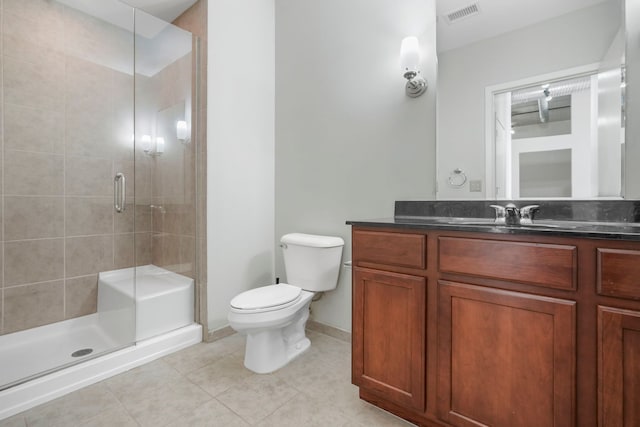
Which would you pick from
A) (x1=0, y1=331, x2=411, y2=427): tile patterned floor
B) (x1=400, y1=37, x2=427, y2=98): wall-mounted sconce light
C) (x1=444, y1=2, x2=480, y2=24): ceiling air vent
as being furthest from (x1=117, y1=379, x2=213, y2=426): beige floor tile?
(x1=444, y1=2, x2=480, y2=24): ceiling air vent

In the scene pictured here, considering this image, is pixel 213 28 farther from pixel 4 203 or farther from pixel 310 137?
pixel 4 203

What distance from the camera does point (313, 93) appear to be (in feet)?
7.47

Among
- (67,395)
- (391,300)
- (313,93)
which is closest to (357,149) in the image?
(313,93)

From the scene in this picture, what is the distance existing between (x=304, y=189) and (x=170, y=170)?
1045mm

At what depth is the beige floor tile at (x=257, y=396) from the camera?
4.61 ft

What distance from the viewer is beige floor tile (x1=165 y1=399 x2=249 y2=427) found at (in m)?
1.32

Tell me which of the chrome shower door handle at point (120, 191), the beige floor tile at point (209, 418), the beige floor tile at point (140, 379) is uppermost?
the chrome shower door handle at point (120, 191)

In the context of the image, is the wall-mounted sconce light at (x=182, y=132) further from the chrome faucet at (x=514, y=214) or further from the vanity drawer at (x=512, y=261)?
the chrome faucet at (x=514, y=214)

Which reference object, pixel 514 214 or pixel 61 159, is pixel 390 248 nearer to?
pixel 514 214

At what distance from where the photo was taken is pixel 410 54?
1.67 metres

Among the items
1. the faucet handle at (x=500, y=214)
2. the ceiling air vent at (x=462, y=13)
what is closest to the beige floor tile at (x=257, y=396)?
the faucet handle at (x=500, y=214)

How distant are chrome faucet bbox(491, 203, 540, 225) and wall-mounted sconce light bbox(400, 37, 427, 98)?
32.6 inches

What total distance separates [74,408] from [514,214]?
2.25 m

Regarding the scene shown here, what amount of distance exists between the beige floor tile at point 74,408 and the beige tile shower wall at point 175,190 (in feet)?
2.78
